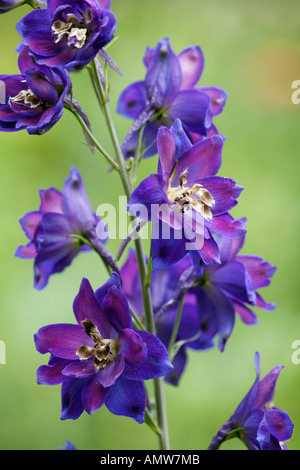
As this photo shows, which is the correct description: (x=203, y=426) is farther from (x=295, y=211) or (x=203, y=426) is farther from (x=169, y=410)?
(x=295, y=211)

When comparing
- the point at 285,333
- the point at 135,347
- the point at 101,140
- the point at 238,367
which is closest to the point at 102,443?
the point at 238,367

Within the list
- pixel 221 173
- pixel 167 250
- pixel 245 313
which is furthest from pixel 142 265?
pixel 221 173

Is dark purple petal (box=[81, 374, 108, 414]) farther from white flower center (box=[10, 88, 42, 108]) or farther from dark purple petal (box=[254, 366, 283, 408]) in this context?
white flower center (box=[10, 88, 42, 108])

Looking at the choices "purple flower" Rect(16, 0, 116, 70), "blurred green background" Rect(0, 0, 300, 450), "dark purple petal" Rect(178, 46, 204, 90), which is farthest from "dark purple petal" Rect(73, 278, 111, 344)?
"blurred green background" Rect(0, 0, 300, 450)

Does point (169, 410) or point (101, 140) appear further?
point (101, 140)

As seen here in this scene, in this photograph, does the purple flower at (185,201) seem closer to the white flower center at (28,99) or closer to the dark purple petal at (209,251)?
the dark purple petal at (209,251)
